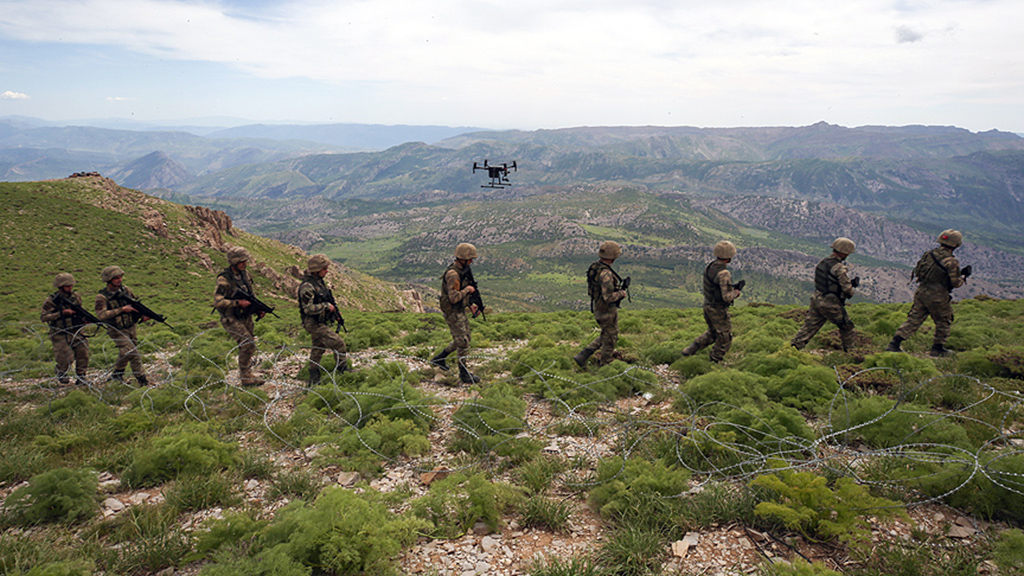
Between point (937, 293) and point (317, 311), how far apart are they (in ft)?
55.7

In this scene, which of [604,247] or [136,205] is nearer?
[604,247]

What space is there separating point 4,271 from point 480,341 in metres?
45.9

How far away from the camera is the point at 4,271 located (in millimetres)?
36469

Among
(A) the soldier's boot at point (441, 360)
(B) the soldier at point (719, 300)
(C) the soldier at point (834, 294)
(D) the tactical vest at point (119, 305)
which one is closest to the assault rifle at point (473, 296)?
(A) the soldier's boot at point (441, 360)

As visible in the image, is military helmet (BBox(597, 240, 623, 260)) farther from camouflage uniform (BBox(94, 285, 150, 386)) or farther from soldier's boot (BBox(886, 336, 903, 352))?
camouflage uniform (BBox(94, 285, 150, 386))

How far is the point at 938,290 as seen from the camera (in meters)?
12.1

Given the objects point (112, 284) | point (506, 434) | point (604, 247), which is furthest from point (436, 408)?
point (112, 284)

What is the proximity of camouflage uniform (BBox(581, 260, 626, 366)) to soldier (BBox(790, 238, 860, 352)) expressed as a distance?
18.0ft

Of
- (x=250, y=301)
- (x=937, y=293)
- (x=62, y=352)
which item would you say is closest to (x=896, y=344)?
(x=937, y=293)

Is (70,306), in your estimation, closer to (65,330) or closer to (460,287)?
(65,330)

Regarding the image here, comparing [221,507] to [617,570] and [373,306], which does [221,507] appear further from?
[373,306]

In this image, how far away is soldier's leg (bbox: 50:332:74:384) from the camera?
1179 centimetres

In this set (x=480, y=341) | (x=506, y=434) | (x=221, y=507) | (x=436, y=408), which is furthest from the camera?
(x=480, y=341)

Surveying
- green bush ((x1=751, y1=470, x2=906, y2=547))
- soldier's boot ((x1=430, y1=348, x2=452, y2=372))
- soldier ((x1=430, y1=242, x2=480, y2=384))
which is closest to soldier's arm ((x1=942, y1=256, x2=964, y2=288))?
green bush ((x1=751, y1=470, x2=906, y2=547))
